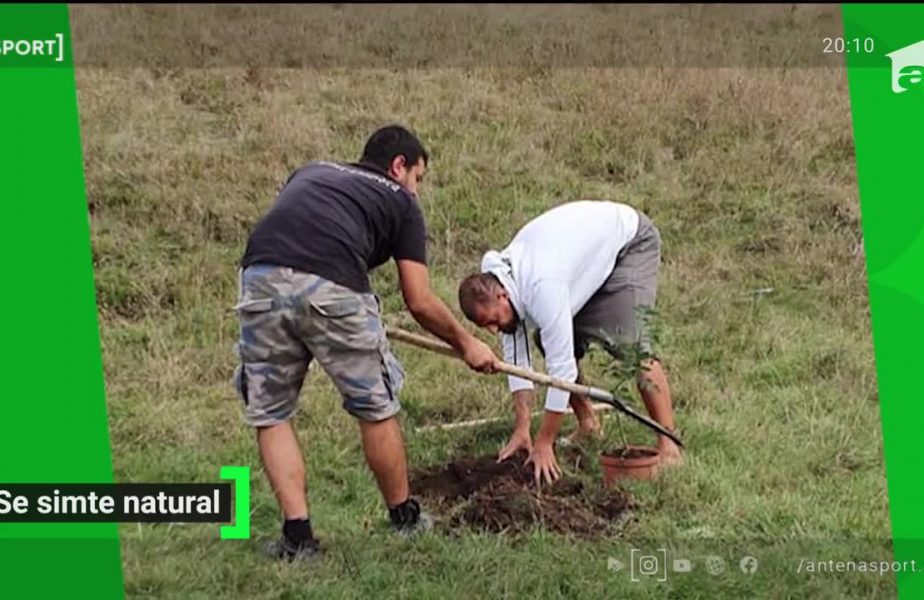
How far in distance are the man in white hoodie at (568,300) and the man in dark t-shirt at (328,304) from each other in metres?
0.42

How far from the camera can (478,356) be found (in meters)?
4.37

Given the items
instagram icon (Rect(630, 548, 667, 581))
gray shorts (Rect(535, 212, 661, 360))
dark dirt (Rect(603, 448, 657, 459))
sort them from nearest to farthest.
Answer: instagram icon (Rect(630, 548, 667, 581))
dark dirt (Rect(603, 448, 657, 459))
gray shorts (Rect(535, 212, 661, 360))

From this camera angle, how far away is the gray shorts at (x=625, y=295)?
16.6 feet

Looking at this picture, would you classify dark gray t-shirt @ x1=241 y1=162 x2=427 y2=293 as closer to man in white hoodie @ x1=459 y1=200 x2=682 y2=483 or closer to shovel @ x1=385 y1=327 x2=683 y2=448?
man in white hoodie @ x1=459 y1=200 x2=682 y2=483

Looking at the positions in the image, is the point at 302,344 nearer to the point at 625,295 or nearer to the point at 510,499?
the point at 510,499

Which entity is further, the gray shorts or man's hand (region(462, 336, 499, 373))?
the gray shorts

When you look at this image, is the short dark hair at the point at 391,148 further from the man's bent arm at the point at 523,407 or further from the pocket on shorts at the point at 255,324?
the man's bent arm at the point at 523,407

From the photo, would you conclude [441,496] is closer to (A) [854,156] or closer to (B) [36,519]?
(B) [36,519]

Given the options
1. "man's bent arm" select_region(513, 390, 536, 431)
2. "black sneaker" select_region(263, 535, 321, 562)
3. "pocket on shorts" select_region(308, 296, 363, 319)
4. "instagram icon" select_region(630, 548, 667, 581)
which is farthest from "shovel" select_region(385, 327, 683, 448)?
"black sneaker" select_region(263, 535, 321, 562)

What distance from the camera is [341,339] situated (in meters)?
4.02

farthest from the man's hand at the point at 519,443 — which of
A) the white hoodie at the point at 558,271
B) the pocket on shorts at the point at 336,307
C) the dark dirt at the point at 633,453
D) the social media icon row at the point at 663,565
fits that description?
the pocket on shorts at the point at 336,307

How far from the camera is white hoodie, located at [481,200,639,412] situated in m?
4.52

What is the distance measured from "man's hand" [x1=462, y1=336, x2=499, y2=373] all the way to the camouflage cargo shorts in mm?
A: 315

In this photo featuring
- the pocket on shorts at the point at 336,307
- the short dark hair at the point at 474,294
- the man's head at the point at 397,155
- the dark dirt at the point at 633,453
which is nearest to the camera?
the pocket on shorts at the point at 336,307
